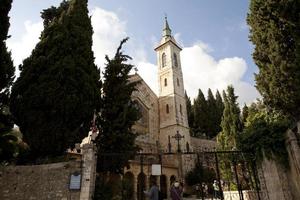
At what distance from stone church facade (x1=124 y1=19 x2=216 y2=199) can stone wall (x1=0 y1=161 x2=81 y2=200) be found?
13.0m

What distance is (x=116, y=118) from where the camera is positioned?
13.0m

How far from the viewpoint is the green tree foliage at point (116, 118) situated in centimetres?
1201

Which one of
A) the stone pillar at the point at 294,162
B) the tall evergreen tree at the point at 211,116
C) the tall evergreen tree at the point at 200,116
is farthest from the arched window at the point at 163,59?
the stone pillar at the point at 294,162

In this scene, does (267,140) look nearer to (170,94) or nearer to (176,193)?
(176,193)

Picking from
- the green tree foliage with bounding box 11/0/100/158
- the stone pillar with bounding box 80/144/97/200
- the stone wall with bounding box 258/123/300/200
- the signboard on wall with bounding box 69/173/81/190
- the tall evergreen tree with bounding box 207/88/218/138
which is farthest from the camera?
the tall evergreen tree with bounding box 207/88/218/138

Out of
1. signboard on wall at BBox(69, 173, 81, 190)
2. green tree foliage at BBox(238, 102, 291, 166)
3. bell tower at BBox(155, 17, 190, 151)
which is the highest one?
bell tower at BBox(155, 17, 190, 151)

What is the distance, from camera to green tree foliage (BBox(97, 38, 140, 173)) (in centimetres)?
1201

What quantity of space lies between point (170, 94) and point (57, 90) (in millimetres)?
17918

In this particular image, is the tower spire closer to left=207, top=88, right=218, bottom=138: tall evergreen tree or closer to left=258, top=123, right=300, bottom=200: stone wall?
left=207, top=88, right=218, bottom=138: tall evergreen tree

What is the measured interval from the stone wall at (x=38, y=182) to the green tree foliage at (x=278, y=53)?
776 centimetres

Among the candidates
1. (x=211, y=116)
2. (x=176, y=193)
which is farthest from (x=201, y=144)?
(x=176, y=193)

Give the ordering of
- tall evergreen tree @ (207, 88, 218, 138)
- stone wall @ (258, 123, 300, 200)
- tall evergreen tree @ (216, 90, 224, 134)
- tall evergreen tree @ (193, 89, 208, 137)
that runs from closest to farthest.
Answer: stone wall @ (258, 123, 300, 200) < tall evergreen tree @ (207, 88, 218, 138) < tall evergreen tree @ (216, 90, 224, 134) < tall evergreen tree @ (193, 89, 208, 137)

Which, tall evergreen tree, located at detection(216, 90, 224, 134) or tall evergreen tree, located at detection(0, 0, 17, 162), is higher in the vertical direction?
tall evergreen tree, located at detection(216, 90, 224, 134)

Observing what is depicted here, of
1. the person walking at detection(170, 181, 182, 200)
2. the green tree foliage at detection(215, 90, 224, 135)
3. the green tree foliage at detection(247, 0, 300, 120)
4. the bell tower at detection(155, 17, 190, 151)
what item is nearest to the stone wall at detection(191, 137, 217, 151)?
the bell tower at detection(155, 17, 190, 151)
